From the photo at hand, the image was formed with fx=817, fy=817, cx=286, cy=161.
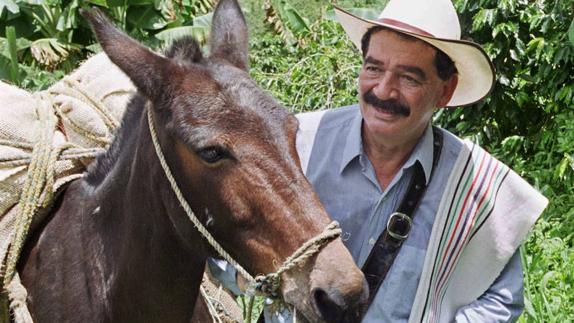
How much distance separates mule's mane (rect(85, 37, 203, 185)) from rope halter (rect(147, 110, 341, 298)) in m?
0.22

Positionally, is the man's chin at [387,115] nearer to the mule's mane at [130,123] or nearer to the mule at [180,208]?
the mule at [180,208]

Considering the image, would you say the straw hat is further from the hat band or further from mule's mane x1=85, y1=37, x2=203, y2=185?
mule's mane x1=85, y1=37, x2=203, y2=185

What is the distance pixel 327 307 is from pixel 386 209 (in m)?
0.75

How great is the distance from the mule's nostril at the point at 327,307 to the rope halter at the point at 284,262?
Result: 11 centimetres

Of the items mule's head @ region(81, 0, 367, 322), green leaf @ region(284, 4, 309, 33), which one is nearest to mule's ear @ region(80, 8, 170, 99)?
mule's head @ region(81, 0, 367, 322)

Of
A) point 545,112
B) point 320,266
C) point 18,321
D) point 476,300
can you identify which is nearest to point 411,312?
point 476,300

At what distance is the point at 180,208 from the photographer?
278cm

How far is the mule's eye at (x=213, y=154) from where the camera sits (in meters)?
2.59

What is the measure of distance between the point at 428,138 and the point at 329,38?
6.18 meters

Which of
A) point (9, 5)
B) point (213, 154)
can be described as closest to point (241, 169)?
point (213, 154)

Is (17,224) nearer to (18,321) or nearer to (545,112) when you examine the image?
(18,321)

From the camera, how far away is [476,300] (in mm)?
2982

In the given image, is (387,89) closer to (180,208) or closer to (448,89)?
(448,89)

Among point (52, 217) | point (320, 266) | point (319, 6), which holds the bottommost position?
point (319, 6)
